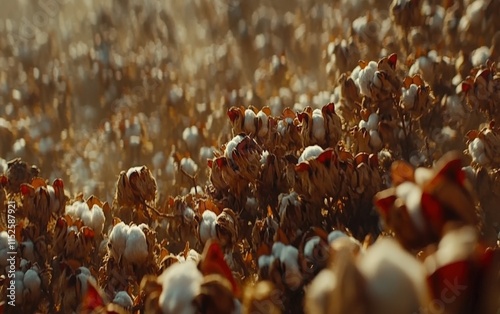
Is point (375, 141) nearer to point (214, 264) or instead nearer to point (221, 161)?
point (221, 161)

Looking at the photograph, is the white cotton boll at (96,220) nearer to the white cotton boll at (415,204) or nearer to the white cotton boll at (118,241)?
the white cotton boll at (118,241)

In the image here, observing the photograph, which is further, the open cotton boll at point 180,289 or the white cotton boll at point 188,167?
the white cotton boll at point 188,167

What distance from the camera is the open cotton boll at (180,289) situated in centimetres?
86

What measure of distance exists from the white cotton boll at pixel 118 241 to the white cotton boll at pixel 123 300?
149 mm

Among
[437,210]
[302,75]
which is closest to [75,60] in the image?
[302,75]

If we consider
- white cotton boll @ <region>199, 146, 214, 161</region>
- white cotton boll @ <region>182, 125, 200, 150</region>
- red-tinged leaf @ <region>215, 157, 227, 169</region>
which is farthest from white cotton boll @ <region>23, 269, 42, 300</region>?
white cotton boll @ <region>182, 125, 200, 150</region>

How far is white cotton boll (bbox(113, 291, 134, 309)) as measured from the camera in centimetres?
150

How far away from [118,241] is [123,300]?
0.21 metres

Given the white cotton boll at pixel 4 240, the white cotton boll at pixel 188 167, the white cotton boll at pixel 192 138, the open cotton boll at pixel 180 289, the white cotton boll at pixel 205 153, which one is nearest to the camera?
the open cotton boll at pixel 180 289

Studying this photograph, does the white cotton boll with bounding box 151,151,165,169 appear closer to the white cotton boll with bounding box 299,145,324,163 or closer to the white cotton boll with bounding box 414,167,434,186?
the white cotton boll with bounding box 299,145,324,163

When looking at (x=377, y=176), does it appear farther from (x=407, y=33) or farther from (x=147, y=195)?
(x=407, y=33)

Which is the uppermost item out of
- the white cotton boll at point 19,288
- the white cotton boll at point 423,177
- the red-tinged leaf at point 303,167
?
the red-tinged leaf at point 303,167

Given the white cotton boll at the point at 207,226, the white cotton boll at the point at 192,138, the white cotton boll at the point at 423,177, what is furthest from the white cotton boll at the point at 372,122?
the white cotton boll at the point at 192,138

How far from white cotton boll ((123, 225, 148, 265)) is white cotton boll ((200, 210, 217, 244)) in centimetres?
16
